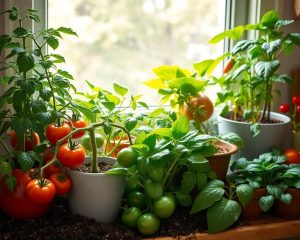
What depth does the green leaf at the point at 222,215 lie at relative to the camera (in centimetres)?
121

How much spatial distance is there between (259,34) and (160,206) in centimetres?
78

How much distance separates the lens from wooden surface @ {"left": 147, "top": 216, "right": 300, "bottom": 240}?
1.22 meters

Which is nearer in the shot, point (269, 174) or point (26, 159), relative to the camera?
point (26, 159)

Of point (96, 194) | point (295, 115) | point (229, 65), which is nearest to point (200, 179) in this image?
point (96, 194)

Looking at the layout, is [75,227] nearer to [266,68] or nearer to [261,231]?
[261,231]

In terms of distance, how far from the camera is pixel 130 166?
119 centimetres

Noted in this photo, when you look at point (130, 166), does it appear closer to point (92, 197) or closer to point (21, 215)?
point (92, 197)

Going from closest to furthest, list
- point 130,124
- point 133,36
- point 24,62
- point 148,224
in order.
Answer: point 24,62
point 148,224
point 130,124
point 133,36

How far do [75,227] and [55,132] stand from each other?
0.78ft

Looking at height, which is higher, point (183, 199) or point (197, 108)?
point (197, 108)

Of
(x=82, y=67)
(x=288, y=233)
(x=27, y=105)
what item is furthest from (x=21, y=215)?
(x=288, y=233)

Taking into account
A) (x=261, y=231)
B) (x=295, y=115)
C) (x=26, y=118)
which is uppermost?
(x=26, y=118)

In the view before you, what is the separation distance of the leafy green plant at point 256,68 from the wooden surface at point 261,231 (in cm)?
28

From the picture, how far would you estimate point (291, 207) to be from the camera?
4.34ft
